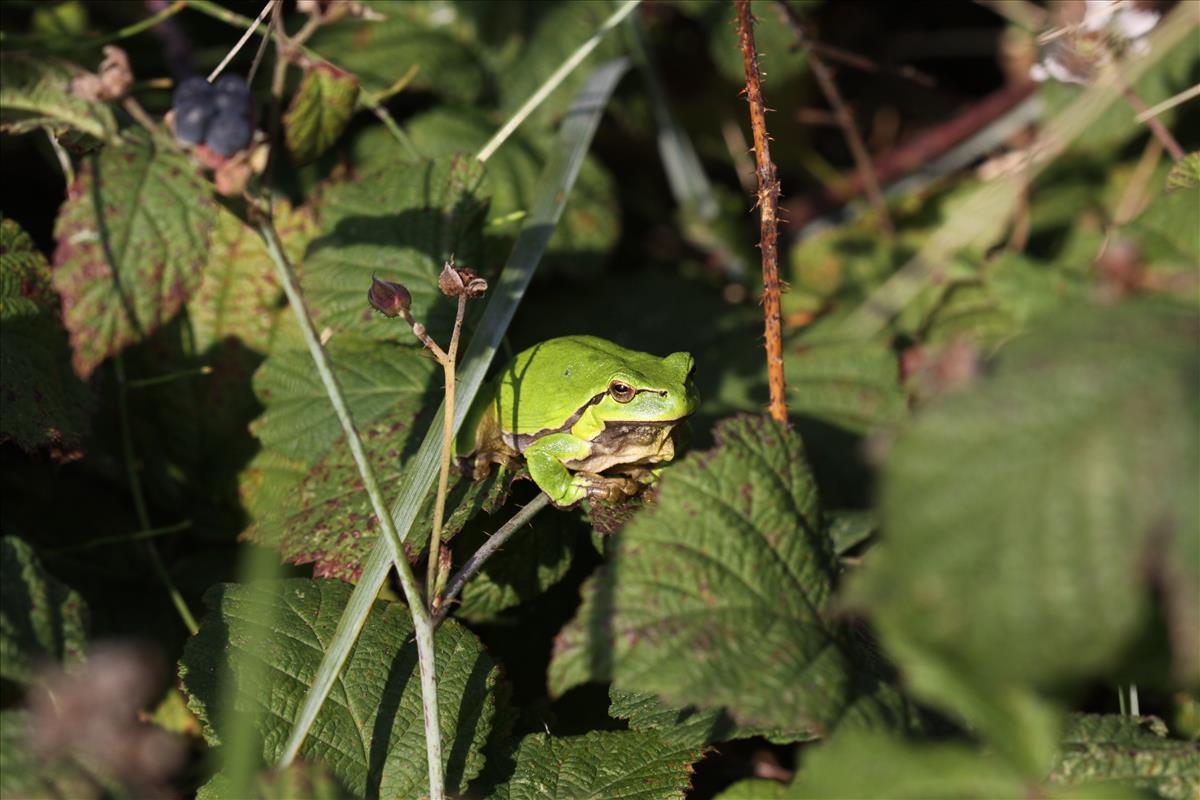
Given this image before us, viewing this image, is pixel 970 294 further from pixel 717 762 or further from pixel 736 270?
pixel 717 762

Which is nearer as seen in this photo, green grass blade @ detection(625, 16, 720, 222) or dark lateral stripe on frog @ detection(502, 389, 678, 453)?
dark lateral stripe on frog @ detection(502, 389, 678, 453)

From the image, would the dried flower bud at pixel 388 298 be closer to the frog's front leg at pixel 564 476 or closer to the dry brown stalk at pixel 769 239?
the frog's front leg at pixel 564 476

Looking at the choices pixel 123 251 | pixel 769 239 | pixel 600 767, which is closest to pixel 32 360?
pixel 123 251

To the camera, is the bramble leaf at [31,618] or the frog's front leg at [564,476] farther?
the frog's front leg at [564,476]

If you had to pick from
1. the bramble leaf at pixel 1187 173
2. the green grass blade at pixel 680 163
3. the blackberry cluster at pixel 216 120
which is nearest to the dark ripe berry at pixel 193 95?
the blackberry cluster at pixel 216 120

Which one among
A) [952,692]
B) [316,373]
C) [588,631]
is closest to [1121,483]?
[952,692]

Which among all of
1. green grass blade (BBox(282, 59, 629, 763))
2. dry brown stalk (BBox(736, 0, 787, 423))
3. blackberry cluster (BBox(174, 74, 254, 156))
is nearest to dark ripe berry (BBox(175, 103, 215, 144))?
blackberry cluster (BBox(174, 74, 254, 156))

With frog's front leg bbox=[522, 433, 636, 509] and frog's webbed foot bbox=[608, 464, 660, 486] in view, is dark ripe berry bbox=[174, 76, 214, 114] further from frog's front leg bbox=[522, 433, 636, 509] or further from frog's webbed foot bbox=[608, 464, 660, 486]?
frog's webbed foot bbox=[608, 464, 660, 486]
